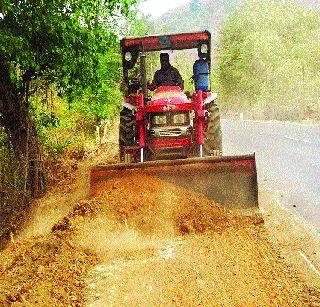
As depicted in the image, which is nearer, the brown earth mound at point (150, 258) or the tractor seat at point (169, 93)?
the brown earth mound at point (150, 258)

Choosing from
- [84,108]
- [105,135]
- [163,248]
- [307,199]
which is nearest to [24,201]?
[163,248]

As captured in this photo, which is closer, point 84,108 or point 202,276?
point 202,276

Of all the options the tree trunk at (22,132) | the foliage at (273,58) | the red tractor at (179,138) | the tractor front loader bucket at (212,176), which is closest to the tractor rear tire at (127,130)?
the red tractor at (179,138)

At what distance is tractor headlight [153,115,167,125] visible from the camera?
8.23 m

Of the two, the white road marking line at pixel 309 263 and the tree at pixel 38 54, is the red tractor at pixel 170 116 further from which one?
the white road marking line at pixel 309 263

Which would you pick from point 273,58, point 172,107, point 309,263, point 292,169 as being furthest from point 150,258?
point 273,58

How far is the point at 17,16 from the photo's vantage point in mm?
7672

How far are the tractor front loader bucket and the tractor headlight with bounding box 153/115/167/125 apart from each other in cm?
149

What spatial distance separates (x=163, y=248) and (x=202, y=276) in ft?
3.73

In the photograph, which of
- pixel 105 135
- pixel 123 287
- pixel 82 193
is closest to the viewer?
pixel 123 287

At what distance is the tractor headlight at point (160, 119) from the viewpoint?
8.23 metres

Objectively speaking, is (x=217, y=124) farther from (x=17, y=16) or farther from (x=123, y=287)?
(x=123, y=287)

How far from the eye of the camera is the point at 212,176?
692 centimetres

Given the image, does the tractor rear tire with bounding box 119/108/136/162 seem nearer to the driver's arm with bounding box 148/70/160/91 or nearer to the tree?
the driver's arm with bounding box 148/70/160/91
